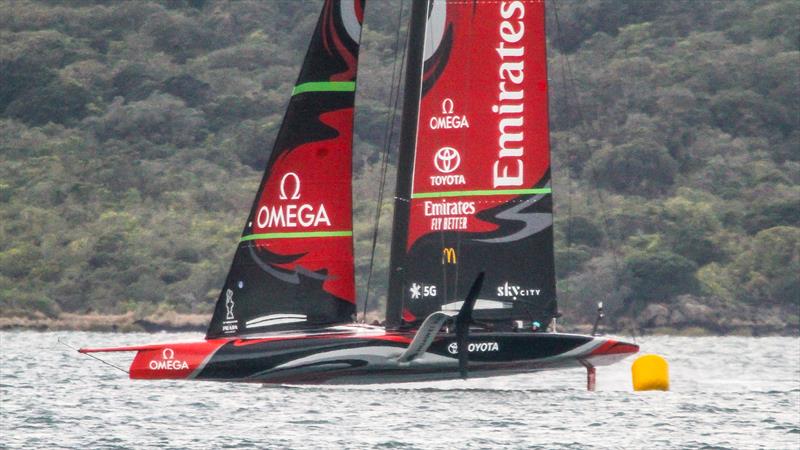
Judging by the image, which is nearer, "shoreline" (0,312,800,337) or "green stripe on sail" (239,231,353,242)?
"green stripe on sail" (239,231,353,242)

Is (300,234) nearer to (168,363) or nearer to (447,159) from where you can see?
(447,159)

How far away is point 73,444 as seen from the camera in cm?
2302

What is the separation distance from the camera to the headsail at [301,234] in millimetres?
29141

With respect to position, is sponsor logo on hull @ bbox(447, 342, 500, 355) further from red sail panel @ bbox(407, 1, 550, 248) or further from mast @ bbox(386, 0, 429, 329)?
red sail panel @ bbox(407, 1, 550, 248)

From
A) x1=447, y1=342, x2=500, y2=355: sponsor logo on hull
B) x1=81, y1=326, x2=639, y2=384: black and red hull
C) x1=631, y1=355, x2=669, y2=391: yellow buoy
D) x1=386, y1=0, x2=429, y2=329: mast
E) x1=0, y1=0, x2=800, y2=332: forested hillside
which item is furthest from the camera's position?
x1=0, y1=0, x2=800, y2=332: forested hillside

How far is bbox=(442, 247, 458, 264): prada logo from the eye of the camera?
2922cm

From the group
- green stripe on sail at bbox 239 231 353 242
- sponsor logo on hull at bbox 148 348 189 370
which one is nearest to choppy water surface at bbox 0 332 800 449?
sponsor logo on hull at bbox 148 348 189 370

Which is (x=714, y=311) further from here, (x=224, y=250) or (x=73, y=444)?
(x=73, y=444)

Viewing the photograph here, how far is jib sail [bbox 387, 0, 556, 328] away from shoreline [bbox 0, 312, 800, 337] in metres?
47.4

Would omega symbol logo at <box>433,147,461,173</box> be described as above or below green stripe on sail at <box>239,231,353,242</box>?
above

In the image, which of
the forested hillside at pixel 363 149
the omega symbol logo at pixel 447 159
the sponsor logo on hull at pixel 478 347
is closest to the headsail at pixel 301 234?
the omega symbol logo at pixel 447 159

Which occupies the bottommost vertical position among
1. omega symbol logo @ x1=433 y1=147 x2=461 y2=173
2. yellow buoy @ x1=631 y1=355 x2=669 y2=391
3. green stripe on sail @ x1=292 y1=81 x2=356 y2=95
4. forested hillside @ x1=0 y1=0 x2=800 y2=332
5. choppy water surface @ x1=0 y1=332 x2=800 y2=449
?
choppy water surface @ x1=0 y1=332 x2=800 y2=449

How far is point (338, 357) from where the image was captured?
2805 cm

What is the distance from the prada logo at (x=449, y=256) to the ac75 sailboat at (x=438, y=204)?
0.03 m
